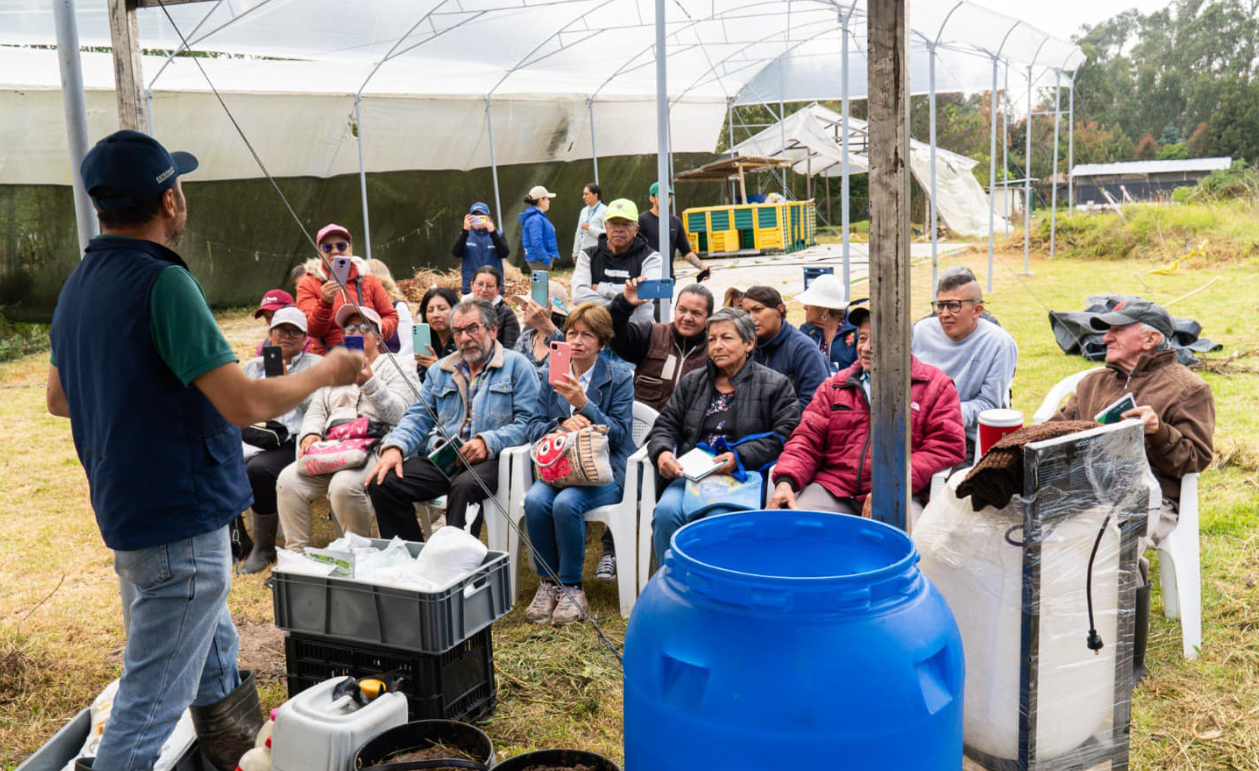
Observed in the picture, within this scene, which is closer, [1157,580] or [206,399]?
[206,399]

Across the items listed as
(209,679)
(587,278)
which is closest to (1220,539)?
(587,278)

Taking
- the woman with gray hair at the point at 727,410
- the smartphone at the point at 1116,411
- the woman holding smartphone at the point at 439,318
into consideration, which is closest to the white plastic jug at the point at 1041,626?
the smartphone at the point at 1116,411

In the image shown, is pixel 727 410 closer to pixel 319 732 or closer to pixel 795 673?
pixel 319 732

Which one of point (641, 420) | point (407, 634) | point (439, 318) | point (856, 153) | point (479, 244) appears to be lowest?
point (407, 634)

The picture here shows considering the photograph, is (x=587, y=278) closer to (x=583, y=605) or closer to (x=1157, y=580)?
(x=583, y=605)

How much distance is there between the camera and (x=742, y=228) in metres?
17.5

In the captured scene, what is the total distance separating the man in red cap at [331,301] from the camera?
5320 millimetres

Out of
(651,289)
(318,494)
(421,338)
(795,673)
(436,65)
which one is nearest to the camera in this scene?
(795,673)

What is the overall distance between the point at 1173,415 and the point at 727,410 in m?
1.56

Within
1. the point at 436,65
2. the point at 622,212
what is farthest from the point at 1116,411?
the point at 436,65

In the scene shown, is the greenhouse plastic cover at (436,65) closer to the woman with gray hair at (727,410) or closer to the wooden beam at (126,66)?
the wooden beam at (126,66)

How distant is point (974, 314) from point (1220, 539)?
142 cm

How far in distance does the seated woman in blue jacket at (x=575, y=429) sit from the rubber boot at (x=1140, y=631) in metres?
1.81

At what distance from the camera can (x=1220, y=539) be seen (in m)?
4.25
